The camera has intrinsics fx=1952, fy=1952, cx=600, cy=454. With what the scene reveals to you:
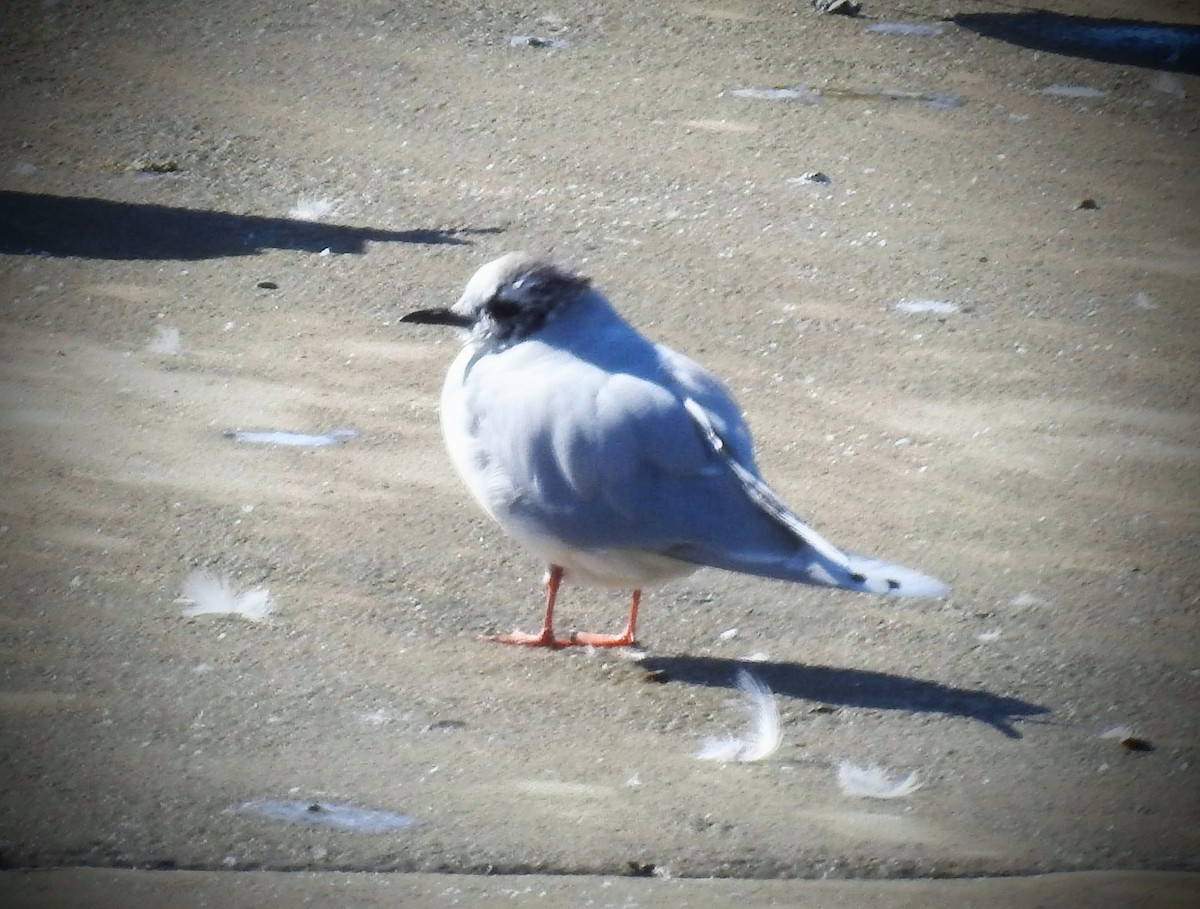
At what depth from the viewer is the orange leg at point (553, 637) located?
4.79m

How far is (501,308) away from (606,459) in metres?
0.60

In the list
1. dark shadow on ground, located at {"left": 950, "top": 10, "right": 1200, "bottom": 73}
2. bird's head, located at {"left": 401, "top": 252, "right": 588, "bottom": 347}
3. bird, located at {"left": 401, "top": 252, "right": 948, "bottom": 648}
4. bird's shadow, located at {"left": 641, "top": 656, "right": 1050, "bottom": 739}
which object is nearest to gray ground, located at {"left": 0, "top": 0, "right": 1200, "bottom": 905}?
bird's shadow, located at {"left": 641, "top": 656, "right": 1050, "bottom": 739}

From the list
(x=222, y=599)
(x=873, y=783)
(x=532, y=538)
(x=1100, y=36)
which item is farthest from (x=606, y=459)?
(x=1100, y=36)

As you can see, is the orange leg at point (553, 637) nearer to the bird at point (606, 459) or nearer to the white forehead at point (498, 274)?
the bird at point (606, 459)

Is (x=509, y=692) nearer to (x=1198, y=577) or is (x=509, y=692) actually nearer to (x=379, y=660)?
(x=379, y=660)

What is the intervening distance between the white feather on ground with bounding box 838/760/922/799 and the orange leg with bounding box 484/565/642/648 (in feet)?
2.78

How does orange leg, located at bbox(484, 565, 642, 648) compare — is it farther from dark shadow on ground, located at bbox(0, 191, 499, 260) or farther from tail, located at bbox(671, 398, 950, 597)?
dark shadow on ground, located at bbox(0, 191, 499, 260)

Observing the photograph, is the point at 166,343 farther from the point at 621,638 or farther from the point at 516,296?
the point at 621,638

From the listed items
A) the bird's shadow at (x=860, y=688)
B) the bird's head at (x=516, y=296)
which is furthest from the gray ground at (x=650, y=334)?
the bird's head at (x=516, y=296)

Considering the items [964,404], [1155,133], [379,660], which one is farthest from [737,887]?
[1155,133]

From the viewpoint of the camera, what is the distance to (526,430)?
4.52 metres

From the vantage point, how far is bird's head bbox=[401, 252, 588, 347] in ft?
15.7

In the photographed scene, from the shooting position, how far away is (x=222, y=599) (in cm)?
487

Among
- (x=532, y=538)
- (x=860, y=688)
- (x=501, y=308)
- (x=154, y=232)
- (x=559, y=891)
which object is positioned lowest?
(x=154, y=232)
